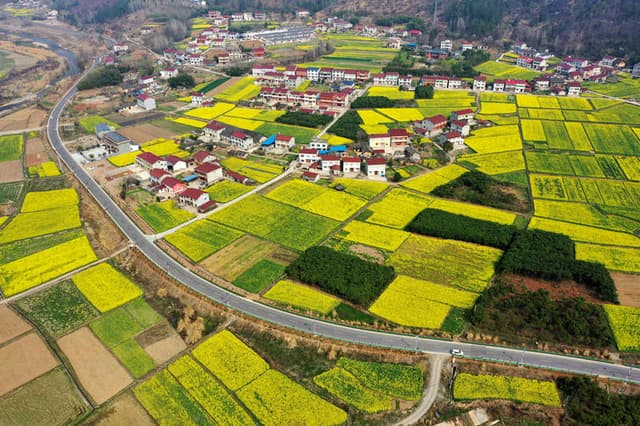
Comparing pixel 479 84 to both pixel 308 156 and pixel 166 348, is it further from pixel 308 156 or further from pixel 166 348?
pixel 166 348

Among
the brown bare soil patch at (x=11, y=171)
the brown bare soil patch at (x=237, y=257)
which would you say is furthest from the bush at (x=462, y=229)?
the brown bare soil patch at (x=11, y=171)

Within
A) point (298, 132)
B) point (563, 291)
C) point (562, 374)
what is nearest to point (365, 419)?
point (562, 374)

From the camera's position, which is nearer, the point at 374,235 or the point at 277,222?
the point at 374,235

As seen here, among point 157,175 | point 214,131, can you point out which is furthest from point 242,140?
point 157,175

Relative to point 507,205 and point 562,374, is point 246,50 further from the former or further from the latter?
point 562,374

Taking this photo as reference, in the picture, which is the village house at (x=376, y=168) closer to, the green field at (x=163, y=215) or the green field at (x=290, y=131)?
the green field at (x=290, y=131)
